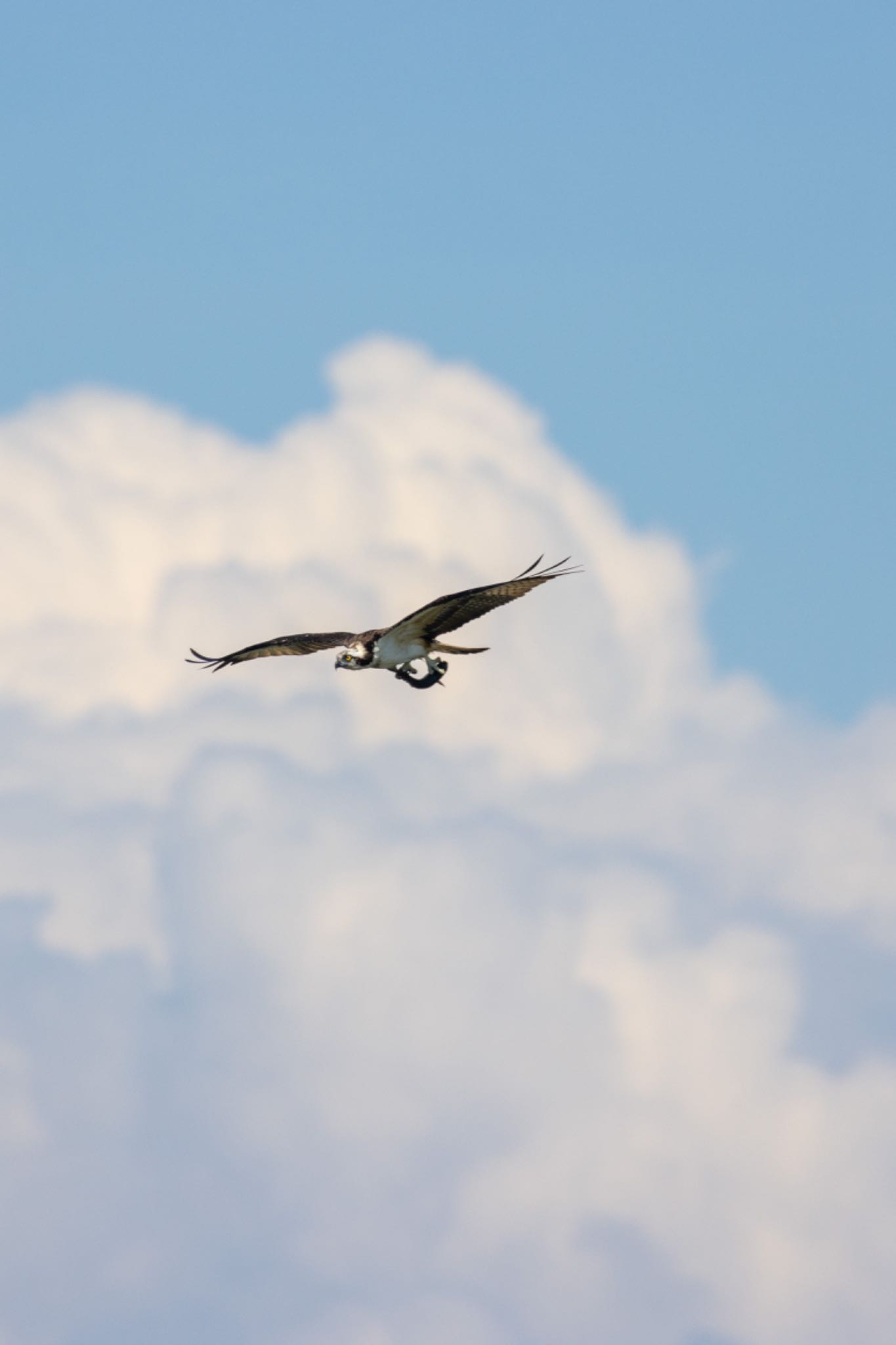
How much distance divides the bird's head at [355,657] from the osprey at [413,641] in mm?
14

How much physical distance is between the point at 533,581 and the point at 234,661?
865 cm

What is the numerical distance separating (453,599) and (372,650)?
124 inches

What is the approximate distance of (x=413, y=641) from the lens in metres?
49.8

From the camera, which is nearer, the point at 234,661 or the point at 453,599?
the point at 453,599

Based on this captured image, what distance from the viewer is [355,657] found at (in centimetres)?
4981

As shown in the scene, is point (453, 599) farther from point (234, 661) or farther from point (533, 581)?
point (234, 661)

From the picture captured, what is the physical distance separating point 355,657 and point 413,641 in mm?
1283

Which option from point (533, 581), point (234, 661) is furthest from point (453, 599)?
point (234, 661)

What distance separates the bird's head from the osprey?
14 mm

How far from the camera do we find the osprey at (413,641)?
155ft

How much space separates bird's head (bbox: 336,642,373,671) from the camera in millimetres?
49688

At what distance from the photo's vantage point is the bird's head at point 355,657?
163 feet

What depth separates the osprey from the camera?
47250 mm

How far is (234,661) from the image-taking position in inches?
2062
